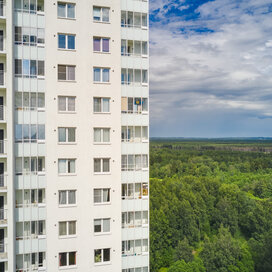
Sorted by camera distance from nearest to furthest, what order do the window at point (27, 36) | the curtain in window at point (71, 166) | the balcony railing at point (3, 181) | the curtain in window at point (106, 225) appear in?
1. the balcony railing at point (3, 181)
2. the window at point (27, 36)
3. the curtain in window at point (71, 166)
4. the curtain in window at point (106, 225)

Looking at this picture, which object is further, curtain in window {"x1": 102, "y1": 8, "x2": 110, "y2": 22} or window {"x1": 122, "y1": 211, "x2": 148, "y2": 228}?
window {"x1": 122, "y1": 211, "x2": 148, "y2": 228}

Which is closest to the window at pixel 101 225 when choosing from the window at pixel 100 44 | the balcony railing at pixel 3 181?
the balcony railing at pixel 3 181

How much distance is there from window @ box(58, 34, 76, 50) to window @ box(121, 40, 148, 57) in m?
4.14

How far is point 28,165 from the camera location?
891 inches

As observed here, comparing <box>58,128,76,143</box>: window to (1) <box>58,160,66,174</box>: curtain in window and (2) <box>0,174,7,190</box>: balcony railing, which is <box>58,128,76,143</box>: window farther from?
(2) <box>0,174,7,190</box>: balcony railing

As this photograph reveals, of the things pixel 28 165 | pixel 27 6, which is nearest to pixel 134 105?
pixel 28 165

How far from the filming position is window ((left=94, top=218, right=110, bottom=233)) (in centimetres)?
2352

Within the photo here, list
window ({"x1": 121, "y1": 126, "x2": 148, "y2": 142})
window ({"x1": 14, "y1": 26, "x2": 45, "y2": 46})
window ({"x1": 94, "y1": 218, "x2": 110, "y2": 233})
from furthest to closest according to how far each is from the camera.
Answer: window ({"x1": 121, "y1": 126, "x2": 148, "y2": 142})
window ({"x1": 94, "y1": 218, "x2": 110, "y2": 233})
window ({"x1": 14, "y1": 26, "x2": 45, "y2": 46})

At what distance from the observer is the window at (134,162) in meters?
24.3

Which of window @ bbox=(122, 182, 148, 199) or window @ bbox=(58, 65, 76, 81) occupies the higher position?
window @ bbox=(58, 65, 76, 81)

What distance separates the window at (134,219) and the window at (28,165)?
8010 millimetres

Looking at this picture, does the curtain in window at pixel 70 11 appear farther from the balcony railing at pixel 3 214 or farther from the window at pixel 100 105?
the balcony railing at pixel 3 214

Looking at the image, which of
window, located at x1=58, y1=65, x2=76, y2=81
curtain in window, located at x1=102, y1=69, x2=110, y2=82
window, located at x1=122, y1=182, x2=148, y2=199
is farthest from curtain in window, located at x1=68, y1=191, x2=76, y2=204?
curtain in window, located at x1=102, y1=69, x2=110, y2=82

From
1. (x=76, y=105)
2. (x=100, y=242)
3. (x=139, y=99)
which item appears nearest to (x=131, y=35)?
(x=139, y=99)
